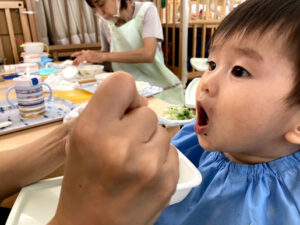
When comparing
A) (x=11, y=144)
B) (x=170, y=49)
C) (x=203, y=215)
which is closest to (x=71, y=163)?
(x=203, y=215)

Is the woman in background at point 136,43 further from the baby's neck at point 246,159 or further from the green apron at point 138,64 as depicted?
the baby's neck at point 246,159

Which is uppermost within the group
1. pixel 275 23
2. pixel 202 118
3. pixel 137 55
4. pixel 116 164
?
pixel 275 23

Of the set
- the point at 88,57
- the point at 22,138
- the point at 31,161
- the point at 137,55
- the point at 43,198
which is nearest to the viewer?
the point at 43,198

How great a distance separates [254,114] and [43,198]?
0.53 meters

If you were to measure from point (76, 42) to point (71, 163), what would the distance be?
331 cm

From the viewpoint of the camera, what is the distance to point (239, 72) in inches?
20.5

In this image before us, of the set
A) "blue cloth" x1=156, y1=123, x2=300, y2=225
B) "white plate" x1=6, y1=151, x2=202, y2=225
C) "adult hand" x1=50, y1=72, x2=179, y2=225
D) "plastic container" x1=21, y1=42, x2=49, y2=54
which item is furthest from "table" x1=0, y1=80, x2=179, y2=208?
"plastic container" x1=21, y1=42, x2=49, y2=54

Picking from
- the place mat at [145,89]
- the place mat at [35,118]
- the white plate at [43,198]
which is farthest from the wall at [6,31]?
the white plate at [43,198]

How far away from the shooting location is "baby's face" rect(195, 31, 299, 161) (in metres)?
0.49

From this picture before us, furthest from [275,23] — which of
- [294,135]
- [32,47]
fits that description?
[32,47]

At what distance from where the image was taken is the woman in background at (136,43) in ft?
6.84

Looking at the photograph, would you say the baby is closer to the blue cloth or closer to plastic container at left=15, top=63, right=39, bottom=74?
the blue cloth

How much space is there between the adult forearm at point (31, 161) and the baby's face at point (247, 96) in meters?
0.44

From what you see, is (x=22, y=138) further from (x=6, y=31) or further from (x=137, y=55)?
(x=6, y=31)
